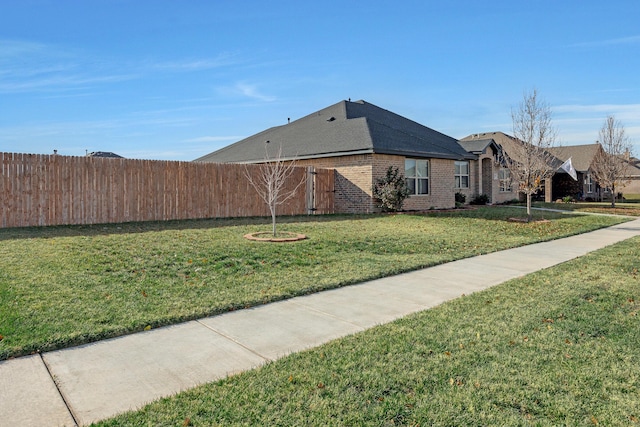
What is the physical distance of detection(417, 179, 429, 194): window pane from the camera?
19386mm

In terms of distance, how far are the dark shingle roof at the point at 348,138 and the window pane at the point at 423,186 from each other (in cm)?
125

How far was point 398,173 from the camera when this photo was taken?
1777cm

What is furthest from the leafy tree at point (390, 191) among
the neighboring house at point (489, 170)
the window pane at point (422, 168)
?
the neighboring house at point (489, 170)

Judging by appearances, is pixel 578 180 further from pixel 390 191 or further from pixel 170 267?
pixel 170 267

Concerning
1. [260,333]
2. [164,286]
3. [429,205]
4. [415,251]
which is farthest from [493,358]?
[429,205]

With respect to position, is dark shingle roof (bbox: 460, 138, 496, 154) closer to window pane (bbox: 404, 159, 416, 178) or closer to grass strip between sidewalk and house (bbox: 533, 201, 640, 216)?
grass strip between sidewalk and house (bbox: 533, 201, 640, 216)

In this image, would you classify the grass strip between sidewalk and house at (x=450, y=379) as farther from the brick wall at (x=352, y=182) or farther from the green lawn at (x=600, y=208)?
the green lawn at (x=600, y=208)

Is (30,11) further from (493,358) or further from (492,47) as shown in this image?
(492,47)

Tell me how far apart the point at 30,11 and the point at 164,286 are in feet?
31.9

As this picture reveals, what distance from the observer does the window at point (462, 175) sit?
24281 millimetres

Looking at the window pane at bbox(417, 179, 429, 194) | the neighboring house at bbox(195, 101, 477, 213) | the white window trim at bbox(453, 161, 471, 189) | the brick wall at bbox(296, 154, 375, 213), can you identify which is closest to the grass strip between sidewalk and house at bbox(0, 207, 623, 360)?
the brick wall at bbox(296, 154, 375, 213)

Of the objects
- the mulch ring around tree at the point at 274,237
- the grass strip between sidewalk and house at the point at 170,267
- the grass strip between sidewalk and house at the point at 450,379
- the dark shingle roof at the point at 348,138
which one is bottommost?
A: the grass strip between sidewalk and house at the point at 450,379

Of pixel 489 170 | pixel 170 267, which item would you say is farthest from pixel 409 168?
pixel 170 267

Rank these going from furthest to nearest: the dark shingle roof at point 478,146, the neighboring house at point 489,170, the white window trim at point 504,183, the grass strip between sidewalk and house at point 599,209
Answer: the white window trim at point 504,183
the neighboring house at point 489,170
the dark shingle roof at point 478,146
the grass strip between sidewalk and house at point 599,209
